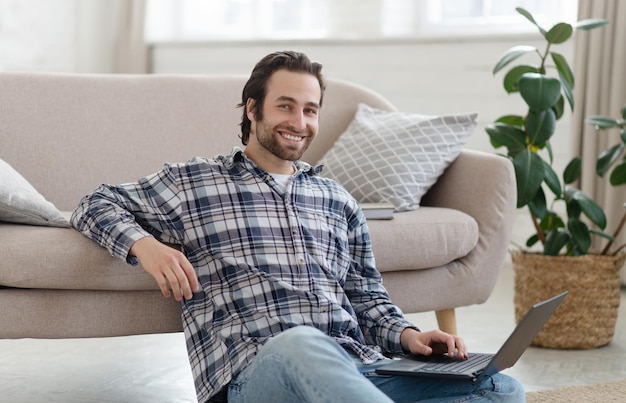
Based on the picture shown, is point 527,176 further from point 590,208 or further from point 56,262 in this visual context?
point 56,262

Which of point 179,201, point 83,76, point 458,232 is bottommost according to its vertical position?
point 458,232

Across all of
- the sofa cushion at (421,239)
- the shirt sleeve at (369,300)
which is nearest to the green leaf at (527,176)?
the sofa cushion at (421,239)

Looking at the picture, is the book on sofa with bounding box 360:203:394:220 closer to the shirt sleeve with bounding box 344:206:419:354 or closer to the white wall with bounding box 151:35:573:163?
the shirt sleeve with bounding box 344:206:419:354

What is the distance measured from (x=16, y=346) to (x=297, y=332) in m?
1.70

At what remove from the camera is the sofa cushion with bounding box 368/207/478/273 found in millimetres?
2377

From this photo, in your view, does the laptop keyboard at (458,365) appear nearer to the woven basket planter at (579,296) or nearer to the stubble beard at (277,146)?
the stubble beard at (277,146)

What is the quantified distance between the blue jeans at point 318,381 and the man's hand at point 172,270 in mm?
184

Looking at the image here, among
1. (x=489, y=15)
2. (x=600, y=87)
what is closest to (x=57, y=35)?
(x=489, y=15)

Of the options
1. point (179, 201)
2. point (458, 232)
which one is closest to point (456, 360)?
point (179, 201)

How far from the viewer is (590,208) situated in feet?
9.78

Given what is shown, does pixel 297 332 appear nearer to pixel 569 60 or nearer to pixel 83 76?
pixel 83 76

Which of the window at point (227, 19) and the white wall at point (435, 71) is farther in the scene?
the window at point (227, 19)

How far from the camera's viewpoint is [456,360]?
166cm

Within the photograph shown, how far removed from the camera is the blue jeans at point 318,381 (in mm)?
1354
